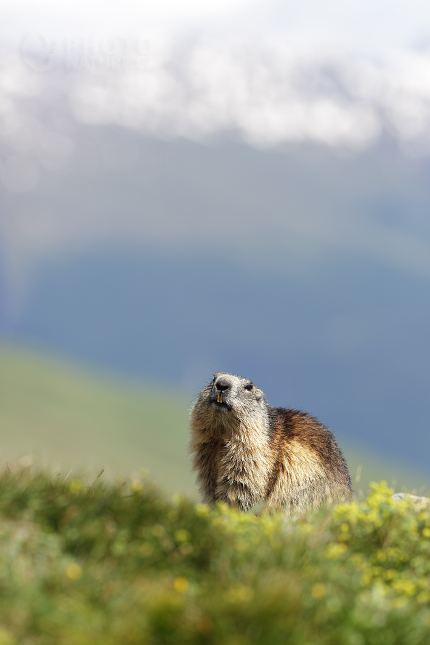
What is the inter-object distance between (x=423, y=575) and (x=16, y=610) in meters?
4.52

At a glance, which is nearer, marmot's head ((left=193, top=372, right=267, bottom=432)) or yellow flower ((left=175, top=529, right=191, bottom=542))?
yellow flower ((left=175, top=529, right=191, bottom=542))

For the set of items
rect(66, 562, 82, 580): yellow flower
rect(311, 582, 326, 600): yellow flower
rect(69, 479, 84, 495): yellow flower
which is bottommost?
rect(66, 562, 82, 580): yellow flower

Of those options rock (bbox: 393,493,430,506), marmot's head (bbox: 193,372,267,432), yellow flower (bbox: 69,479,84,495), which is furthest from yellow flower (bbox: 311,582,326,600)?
marmot's head (bbox: 193,372,267,432)

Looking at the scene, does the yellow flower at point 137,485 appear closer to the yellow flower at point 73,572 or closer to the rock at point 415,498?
the yellow flower at point 73,572

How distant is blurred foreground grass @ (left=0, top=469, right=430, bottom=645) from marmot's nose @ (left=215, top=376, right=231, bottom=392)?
4.37 m

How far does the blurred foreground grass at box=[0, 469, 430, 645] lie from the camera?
16.2 feet

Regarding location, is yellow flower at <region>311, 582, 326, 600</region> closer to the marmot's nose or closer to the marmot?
the marmot

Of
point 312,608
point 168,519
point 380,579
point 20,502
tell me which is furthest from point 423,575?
point 20,502

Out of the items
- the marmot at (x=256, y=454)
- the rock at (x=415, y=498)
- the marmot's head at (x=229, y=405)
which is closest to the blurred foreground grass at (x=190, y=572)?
the rock at (x=415, y=498)

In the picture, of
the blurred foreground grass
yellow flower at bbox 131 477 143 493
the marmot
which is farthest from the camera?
the marmot

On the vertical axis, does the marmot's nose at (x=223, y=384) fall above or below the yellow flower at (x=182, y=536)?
above

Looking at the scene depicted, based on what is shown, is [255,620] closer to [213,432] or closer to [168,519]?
[168,519]

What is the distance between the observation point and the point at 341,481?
39.3 ft

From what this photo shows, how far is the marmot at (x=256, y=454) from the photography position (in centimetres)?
1148
